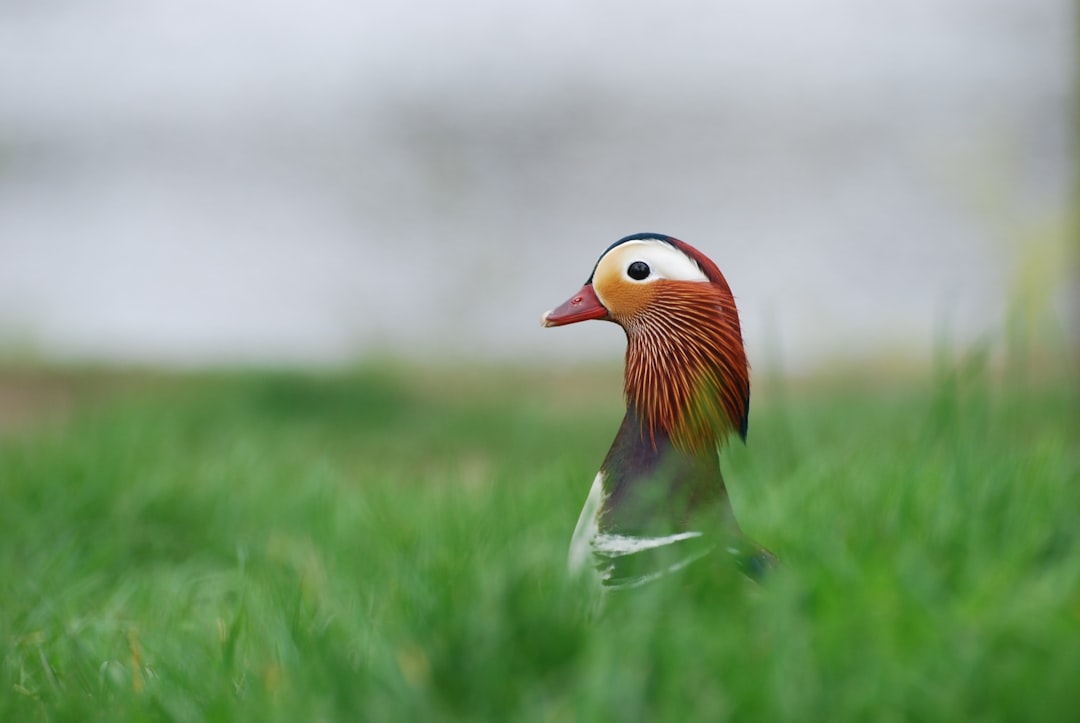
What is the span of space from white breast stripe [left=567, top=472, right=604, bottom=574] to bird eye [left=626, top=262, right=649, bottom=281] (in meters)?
0.27

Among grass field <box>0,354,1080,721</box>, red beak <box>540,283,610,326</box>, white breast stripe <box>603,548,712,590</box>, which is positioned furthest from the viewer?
red beak <box>540,283,610,326</box>

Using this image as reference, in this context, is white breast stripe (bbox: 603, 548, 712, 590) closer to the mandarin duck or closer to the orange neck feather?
the mandarin duck

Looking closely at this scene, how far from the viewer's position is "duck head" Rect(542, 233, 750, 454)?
57.2 inches

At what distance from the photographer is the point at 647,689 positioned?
125 centimetres

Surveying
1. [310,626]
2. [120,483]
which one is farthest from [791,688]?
[120,483]

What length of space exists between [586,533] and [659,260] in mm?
372

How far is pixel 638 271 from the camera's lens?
1.47 metres

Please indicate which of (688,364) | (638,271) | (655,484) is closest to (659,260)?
(638,271)

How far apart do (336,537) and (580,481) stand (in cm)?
62

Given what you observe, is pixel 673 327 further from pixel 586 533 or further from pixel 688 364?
pixel 586 533

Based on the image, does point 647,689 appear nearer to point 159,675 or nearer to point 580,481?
point 159,675

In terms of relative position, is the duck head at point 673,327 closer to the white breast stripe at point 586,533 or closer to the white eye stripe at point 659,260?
the white eye stripe at point 659,260

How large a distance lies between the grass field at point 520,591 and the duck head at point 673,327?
20 centimetres

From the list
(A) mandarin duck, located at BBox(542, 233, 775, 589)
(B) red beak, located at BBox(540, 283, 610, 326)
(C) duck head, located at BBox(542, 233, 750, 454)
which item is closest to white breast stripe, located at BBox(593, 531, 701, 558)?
(A) mandarin duck, located at BBox(542, 233, 775, 589)
